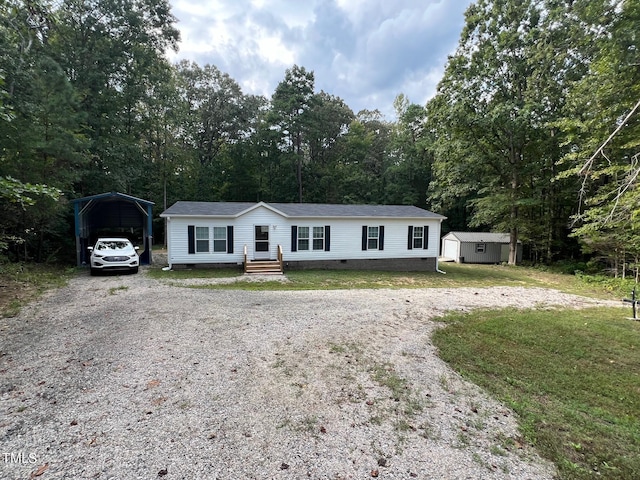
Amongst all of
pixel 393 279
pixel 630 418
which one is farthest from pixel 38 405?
pixel 393 279

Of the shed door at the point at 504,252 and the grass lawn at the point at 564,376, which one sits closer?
the grass lawn at the point at 564,376

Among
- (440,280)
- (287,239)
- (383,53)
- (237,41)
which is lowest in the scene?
(440,280)

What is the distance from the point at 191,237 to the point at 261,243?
10.1 ft

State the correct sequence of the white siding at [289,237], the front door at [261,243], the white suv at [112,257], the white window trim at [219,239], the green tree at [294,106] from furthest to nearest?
the green tree at [294,106], the front door at [261,243], the white window trim at [219,239], the white siding at [289,237], the white suv at [112,257]

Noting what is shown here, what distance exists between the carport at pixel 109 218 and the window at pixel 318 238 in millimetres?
7623

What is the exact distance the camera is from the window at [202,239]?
45.2ft

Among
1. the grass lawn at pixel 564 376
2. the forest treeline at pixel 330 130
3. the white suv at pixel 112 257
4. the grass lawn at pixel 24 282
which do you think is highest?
the forest treeline at pixel 330 130

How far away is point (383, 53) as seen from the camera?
1605 cm

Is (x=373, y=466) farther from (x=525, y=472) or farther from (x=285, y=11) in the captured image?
(x=285, y=11)

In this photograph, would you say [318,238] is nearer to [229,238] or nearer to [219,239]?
[229,238]

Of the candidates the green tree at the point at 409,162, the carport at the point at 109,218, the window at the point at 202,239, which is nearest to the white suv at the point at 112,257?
the carport at the point at 109,218

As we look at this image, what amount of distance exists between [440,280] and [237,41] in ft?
56.4

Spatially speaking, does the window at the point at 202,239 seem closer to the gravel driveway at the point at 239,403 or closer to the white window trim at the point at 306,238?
the white window trim at the point at 306,238

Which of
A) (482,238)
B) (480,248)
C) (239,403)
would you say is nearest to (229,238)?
(239,403)
